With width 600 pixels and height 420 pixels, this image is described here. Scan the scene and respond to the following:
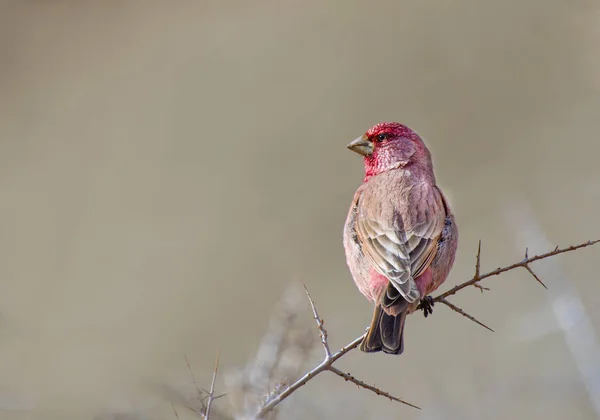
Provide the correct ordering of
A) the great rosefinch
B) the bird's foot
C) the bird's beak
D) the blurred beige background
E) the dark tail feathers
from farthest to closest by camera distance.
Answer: the blurred beige background
the bird's beak
the bird's foot
the great rosefinch
the dark tail feathers

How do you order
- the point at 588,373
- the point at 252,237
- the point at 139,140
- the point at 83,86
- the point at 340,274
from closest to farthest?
the point at 588,373, the point at 340,274, the point at 252,237, the point at 139,140, the point at 83,86

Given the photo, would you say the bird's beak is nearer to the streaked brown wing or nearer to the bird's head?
the bird's head

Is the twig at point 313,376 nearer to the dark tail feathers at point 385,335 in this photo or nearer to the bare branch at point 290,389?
the bare branch at point 290,389

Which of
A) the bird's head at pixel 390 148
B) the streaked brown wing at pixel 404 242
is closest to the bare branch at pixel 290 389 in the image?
the streaked brown wing at pixel 404 242

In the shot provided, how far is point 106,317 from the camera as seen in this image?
1452 centimetres

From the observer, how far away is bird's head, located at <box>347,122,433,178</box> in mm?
6441

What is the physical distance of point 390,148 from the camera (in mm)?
6488

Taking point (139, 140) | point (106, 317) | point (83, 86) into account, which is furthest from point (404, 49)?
point (106, 317)

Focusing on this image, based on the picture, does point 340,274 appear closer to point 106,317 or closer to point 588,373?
point 106,317

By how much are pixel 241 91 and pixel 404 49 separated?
11.4 ft

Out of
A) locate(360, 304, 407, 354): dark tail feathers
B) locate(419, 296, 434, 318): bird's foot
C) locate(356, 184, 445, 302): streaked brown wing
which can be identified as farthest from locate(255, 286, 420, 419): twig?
locate(419, 296, 434, 318): bird's foot

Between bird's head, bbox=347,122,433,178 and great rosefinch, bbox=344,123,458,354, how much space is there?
0.53ft

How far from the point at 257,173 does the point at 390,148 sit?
10.7 m

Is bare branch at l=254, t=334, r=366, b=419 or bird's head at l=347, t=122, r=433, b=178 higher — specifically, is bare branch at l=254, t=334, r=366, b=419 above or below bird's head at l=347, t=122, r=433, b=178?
below
